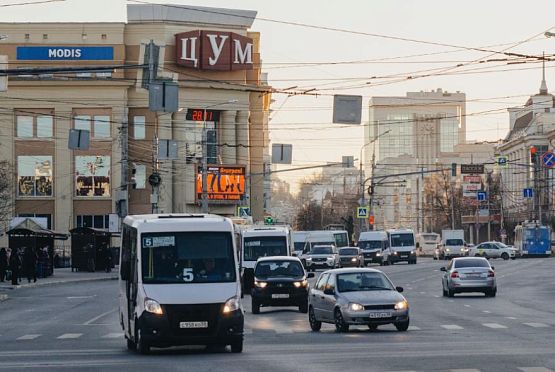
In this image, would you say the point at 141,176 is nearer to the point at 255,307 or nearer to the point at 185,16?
the point at 185,16

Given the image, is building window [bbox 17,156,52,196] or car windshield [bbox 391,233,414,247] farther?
car windshield [bbox 391,233,414,247]

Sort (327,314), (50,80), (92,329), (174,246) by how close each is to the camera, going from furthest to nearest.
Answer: (50,80) < (92,329) < (327,314) < (174,246)

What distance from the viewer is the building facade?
93.4 metres

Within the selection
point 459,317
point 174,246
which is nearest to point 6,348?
point 174,246

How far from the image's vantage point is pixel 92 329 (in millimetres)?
33281

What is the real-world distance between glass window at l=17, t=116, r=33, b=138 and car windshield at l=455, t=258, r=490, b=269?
5320cm

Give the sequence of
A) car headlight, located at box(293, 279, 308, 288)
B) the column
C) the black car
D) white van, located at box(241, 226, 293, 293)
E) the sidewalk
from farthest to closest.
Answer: the column, the sidewalk, white van, located at box(241, 226, 293, 293), car headlight, located at box(293, 279, 308, 288), the black car

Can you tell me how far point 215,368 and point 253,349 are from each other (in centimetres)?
483

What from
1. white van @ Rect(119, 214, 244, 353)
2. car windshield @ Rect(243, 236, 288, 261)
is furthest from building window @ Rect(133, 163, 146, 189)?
white van @ Rect(119, 214, 244, 353)

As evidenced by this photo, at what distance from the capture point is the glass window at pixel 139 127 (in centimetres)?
9700

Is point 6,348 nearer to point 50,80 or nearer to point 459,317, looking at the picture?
point 459,317

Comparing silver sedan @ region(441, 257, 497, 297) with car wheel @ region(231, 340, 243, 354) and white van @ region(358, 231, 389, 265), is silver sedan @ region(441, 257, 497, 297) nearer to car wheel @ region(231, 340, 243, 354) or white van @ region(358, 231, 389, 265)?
car wheel @ region(231, 340, 243, 354)

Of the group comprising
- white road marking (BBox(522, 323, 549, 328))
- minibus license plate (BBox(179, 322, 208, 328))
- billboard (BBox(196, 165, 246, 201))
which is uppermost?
billboard (BBox(196, 165, 246, 201))

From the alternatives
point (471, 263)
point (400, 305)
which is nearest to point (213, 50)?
point (471, 263)
